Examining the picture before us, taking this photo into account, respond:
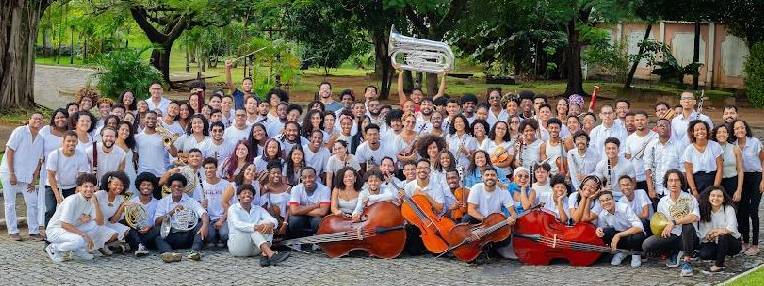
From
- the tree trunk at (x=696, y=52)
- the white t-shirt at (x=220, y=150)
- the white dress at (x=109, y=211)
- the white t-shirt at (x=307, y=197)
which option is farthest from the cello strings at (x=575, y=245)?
the tree trunk at (x=696, y=52)

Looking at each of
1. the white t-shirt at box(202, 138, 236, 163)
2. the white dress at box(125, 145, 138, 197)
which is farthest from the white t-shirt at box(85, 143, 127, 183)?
the white t-shirt at box(202, 138, 236, 163)

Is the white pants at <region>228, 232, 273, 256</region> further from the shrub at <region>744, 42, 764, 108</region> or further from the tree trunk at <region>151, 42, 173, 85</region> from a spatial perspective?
the tree trunk at <region>151, 42, 173, 85</region>

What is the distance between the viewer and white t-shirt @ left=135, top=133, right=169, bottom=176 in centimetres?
1219

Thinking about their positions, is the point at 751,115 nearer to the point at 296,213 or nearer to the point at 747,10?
the point at 747,10

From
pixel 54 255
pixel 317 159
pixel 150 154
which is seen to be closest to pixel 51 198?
pixel 54 255

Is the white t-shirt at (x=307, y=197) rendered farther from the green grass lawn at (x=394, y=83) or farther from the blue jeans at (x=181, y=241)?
the green grass lawn at (x=394, y=83)

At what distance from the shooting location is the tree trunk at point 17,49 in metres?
23.1

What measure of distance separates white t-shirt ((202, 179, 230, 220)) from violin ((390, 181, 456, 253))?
1.91 m

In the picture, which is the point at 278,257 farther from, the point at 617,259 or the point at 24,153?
the point at 617,259

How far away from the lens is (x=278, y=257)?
1100cm

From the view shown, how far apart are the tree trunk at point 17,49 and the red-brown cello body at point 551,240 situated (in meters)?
15.5

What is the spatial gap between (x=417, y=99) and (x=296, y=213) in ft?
11.5

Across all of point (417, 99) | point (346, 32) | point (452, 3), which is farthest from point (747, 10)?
point (417, 99)

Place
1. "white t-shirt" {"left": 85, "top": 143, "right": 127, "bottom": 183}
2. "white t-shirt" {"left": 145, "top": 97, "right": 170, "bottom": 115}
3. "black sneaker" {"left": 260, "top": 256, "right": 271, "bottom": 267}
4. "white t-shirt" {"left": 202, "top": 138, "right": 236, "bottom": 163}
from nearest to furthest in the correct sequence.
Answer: "black sneaker" {"left": 260, "top": 256, "right": 271, "bottom": 267}
"white t-shirt" {"left": 85, "top": 143, "right": 127, "bottom": 183}
"white t-shirt" {"left": 202, "top": 138, "right": 236, "bottom": 163}
"white t-shirt" {"left": 145, "top": 97, "right": 170, "bottom": 115}
